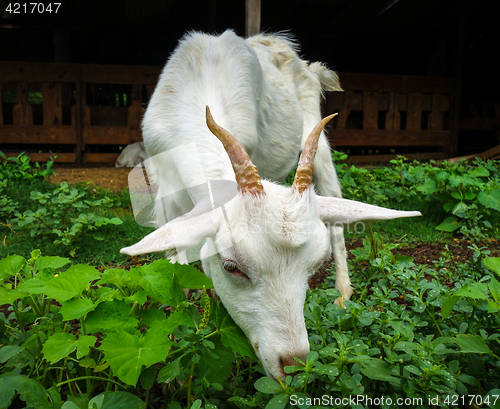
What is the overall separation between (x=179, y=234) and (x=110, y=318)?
411 millimetres

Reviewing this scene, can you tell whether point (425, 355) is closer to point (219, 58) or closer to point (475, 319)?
point (475, 319)

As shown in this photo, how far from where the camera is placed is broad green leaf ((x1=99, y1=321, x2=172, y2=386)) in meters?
1.33

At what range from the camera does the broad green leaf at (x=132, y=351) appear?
4.35 feet

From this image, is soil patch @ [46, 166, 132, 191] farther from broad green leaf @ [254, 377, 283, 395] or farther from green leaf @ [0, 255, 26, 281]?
broad green leaf @ [254, 377, 283, 395]

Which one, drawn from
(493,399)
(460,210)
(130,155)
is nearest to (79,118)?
(130,155)

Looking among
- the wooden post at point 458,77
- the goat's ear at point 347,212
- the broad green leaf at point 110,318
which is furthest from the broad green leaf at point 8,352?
the wooden post at point 458,77

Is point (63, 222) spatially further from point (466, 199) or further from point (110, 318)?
point (466, 199)

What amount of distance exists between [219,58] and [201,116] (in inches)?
30.8

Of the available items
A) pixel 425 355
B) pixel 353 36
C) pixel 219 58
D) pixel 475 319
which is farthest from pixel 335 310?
pixel 353 36

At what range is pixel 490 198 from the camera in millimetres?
4219

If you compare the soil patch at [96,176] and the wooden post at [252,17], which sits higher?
the wooden post at [252,17]

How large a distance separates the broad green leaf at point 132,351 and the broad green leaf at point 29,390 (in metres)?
0.29

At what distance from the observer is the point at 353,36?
34.6 feet

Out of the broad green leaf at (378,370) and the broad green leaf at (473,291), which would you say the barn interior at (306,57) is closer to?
the broad green leaf at (473,291)
